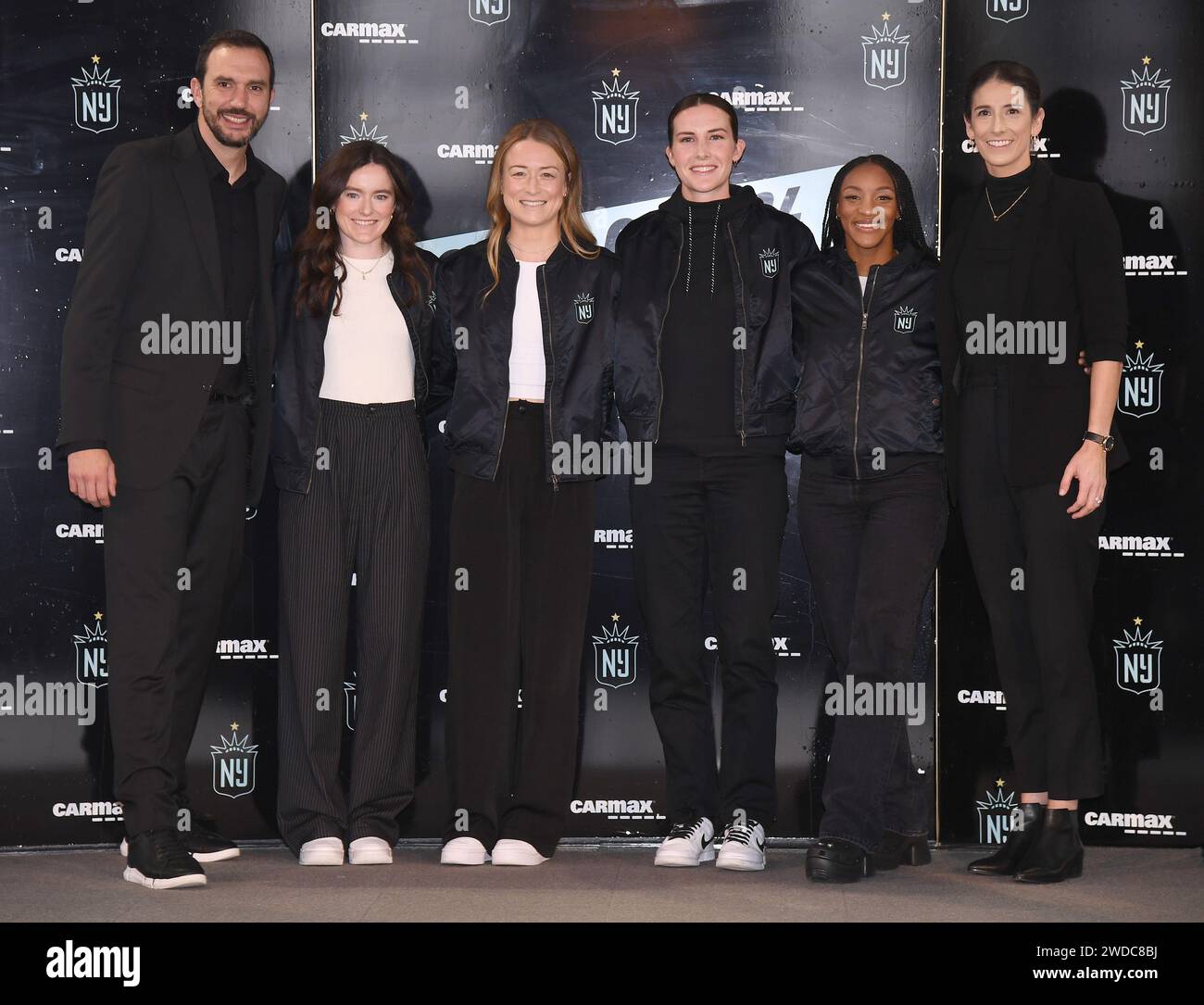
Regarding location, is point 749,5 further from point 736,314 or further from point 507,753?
point 507,753

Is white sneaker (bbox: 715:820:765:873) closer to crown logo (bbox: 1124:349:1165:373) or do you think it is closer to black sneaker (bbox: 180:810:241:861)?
black sneaker (bbox: 180:810:241:861)

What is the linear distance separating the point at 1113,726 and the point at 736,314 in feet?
6.05

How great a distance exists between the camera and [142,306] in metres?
3.98

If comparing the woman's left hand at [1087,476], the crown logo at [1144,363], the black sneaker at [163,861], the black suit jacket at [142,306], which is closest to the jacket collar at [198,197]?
the black suit jacket at [142,306]

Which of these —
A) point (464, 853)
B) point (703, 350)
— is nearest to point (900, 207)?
point (703, 350)

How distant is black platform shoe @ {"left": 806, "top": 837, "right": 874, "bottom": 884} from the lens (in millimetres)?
3828

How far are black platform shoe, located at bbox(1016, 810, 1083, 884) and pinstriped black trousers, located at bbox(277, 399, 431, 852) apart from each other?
5.99 ft

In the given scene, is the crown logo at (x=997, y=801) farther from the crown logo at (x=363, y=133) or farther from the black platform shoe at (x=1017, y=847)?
the crown logo at (x=363, y=133)

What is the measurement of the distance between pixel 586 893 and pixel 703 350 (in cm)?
157

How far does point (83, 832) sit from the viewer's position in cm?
448

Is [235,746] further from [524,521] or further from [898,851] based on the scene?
[898,851]

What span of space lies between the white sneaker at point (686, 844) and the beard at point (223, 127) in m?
2.40

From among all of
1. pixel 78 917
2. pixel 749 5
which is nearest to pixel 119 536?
pixel 78 917

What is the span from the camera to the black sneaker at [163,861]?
3789mm
